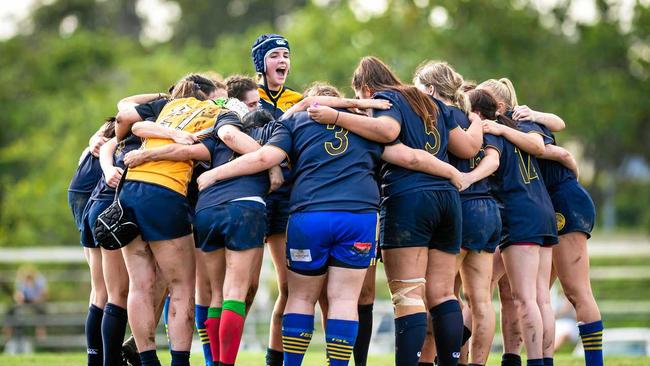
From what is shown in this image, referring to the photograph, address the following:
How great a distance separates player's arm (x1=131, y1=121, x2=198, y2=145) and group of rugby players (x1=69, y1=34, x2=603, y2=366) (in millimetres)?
12

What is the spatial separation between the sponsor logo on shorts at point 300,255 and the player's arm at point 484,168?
1355 mm

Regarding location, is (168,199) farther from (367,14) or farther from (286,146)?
→ (367,14)

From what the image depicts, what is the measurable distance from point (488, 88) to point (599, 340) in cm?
221

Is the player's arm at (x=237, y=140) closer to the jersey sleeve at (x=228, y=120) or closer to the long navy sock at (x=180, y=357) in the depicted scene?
the jersey sleeve at (x=228, y=120)

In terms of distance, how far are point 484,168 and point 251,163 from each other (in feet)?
5.93

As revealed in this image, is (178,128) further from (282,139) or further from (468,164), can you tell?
(468,164)

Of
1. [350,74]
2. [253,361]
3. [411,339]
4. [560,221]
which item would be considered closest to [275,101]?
[411,339]

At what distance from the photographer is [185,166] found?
794 cm

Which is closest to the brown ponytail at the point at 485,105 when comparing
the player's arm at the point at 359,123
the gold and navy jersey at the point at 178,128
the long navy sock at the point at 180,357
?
the player's arm at the point at 359,123

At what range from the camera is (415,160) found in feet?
25.0

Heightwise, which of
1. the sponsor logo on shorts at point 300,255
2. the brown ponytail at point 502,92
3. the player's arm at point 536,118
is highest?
the brown ponytail at point 502,92

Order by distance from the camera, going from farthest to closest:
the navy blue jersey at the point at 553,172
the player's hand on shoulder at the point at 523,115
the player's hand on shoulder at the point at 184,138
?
1. the navy blue jersey at the point at 553,172
2. the player's hand on shoulder at the point at 523,115
3. the player's hand on shoulder at the point at 184,138

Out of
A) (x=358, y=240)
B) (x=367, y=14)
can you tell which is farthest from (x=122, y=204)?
(x=367, y=14)

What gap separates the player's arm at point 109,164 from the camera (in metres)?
8.20
